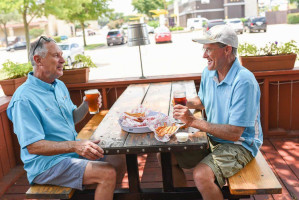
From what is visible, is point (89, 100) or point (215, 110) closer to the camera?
point (215, 110)

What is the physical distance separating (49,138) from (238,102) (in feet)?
4.27

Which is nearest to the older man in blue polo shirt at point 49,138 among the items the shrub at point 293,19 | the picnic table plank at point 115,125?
the picnic table plank at point 115,125

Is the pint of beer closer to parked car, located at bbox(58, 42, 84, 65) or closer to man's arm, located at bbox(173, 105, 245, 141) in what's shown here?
man's arm, located at bbox(173, 105, 245, 141)

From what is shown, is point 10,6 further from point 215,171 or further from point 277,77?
point 215,171

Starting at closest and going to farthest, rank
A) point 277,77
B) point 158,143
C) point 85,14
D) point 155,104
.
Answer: point 158,143 → point 155,104 → point 277,77 → point 85,14

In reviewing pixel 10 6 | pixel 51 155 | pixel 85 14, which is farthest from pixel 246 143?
pixel 85 14

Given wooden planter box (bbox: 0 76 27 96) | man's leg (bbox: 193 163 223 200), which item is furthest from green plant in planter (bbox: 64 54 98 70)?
man's leg (bbox: 193 163 223 200)

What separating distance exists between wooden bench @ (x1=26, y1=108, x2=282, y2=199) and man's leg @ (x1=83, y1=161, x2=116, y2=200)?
146 mm

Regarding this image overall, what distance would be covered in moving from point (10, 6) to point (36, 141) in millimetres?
13038

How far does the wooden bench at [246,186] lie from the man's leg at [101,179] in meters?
0.15

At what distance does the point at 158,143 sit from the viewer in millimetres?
1915

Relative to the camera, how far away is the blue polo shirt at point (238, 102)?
194 centimetres

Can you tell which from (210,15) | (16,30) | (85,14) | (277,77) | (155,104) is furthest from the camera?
(16,30)

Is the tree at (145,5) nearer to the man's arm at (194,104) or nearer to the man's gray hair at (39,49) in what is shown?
the man's arm at (194,104)
